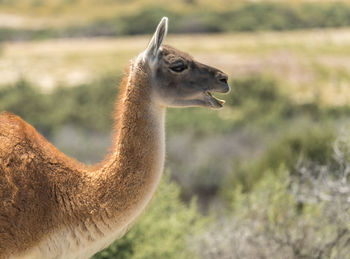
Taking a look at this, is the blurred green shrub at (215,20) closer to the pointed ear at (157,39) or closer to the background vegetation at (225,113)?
the background vegetation at (225,113)

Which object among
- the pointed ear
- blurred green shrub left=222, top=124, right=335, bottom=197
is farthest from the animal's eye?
blurred green shrub left=222, top=124, right=335, bottom=197

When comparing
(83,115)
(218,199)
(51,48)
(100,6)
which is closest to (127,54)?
(51,48)

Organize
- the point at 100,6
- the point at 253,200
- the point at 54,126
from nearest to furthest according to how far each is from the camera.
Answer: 1. the point at 253,200
2. the point at 54,126
3. the point at 100,6

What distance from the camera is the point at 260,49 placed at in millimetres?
61125

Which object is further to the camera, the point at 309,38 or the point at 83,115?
the point at 309,38

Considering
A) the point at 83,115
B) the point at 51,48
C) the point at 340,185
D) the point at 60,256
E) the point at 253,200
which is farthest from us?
the point at 51,48

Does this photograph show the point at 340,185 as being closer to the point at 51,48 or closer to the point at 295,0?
the point at 51,48

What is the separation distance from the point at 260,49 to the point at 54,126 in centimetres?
3861

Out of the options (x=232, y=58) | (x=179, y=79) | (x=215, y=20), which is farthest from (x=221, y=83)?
(x=215, y=20)

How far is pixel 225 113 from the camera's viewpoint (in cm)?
3241

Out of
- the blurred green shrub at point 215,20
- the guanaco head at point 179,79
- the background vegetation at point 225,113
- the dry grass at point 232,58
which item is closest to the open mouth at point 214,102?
the guanaco head at point 179,79

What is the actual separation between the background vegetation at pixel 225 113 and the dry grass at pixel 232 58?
20 cm

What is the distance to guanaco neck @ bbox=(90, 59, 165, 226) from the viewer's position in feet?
13.9

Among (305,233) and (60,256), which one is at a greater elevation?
(60,256)
